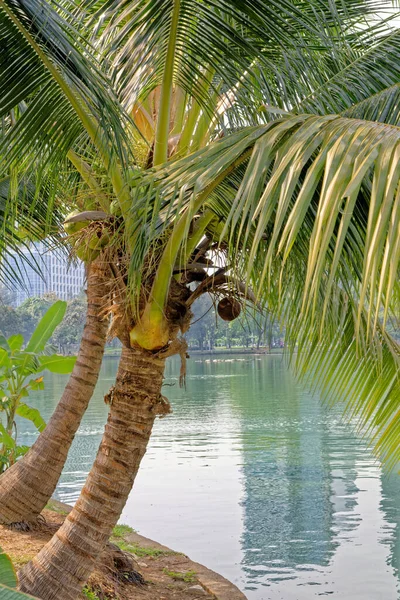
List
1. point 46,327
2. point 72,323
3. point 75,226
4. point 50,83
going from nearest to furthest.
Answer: point 50,83, point 75,226, point 46,327, point 72,323

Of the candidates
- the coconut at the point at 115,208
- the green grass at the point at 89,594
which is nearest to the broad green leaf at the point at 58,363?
the green grass at the point at 89,594

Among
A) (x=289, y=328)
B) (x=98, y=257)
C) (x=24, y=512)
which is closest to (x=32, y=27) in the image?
(x=98, y=257)

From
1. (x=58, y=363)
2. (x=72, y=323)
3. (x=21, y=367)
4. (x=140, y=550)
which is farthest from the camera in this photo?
(x=72, y=323)

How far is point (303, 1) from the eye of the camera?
4.73 meters

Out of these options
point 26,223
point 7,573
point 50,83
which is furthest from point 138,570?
point 7,573

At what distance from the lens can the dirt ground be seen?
5.34 m

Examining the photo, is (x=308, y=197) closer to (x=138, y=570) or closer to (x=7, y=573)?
(x=7, y=573)

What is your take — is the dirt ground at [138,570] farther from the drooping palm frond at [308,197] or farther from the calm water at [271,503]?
the drooping palm frond at [308,197]

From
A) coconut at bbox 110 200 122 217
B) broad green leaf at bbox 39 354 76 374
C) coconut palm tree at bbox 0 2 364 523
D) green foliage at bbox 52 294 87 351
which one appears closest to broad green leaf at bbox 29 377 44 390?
broad green leaf at bbox 39 354 76 374

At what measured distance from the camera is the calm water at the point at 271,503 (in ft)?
23.8

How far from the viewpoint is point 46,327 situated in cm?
761

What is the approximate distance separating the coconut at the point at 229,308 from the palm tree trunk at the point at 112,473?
0.44 metres

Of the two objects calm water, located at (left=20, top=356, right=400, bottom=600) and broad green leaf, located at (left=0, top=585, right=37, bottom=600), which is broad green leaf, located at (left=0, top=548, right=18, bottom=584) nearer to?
broad green leaf, located at (left=0, top=585, right=37, bottom=600)

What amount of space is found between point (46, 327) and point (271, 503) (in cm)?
413
